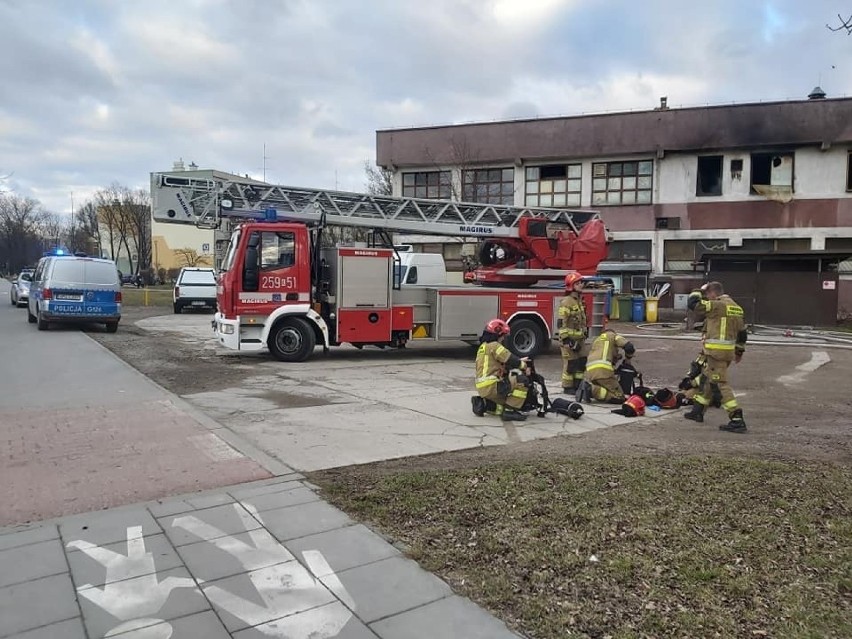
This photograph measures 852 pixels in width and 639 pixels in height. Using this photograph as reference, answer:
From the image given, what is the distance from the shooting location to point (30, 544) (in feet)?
13.0

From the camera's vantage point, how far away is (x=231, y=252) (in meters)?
12.3

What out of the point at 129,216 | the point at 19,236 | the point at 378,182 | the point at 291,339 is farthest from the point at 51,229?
the point at 291,339

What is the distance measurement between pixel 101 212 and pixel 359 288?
230 ft

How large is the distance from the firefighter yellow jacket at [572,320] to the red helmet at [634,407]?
1.50 metres

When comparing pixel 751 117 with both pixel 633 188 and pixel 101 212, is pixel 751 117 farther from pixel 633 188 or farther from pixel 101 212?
pixel 101 212

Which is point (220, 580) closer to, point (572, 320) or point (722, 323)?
point (722, 323)

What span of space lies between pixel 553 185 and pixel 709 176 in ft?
20.9

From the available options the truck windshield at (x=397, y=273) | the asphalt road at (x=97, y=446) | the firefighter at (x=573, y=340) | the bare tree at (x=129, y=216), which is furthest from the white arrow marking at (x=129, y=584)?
the bare tree at (x=129, y=216)

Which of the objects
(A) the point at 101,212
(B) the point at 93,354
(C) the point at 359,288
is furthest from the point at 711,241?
(A) the point at 101,212

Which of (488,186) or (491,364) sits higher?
(488,186)

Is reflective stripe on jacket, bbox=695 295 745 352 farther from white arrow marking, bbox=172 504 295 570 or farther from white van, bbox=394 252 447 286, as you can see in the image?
white van, bbox=394 252 447 286

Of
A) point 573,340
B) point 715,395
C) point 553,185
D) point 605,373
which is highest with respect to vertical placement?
point 553,185

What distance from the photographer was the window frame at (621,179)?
27.6m

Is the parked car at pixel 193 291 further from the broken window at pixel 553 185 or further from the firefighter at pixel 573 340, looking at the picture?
the firefighter at pixel 573 340
